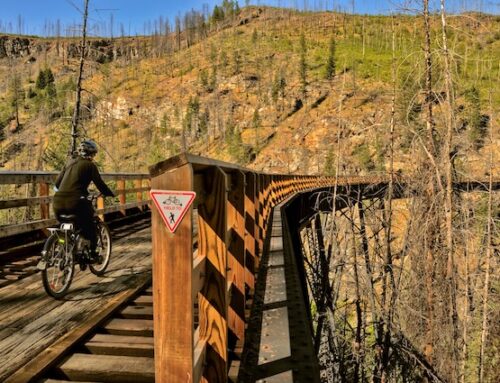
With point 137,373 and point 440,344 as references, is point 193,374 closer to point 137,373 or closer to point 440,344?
point 137,373

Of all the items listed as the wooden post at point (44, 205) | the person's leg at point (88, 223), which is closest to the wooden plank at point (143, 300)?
the person's leg at point (88, 223)

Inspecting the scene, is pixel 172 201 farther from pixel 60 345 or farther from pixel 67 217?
pixel 67 217

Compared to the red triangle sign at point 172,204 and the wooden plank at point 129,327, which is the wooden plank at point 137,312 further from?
the red triangle sign at point 172,204

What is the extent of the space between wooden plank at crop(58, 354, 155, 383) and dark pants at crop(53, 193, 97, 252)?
254 centimetres

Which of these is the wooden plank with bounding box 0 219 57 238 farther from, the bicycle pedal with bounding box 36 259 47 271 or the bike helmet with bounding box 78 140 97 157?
the bicycle pedal with bounding box 36 259 47 271

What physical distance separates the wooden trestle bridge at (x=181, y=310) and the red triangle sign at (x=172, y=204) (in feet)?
0.08

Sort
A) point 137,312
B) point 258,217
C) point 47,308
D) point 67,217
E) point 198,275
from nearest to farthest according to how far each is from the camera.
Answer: point 198,275
point 137,312
point 47,308
point 67,217
point 258,217

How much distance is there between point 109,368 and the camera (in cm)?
306

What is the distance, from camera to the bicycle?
4.86m

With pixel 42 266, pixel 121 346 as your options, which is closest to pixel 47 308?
pixel 42 266

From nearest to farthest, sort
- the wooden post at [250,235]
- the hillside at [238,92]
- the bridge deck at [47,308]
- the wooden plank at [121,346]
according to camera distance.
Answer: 1. the wooden plank at [121,346]
2. the bridge deck at [47,308]
3. the wooden post at [250,235]
4. the hillside at [238,92]

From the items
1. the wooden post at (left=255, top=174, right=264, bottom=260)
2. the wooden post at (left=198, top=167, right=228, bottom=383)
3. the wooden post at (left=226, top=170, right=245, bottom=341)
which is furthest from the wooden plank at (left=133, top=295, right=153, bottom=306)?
the wooden post at (left=198, top=167, right=228, bottom=383)

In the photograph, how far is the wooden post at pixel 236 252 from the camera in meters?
3.17

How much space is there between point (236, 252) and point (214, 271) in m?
1.31
